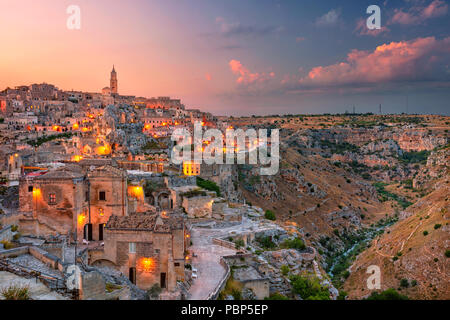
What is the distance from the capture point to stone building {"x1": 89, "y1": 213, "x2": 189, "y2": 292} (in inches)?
717

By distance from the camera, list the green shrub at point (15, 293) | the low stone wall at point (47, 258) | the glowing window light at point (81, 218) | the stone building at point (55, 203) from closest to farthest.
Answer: the green shrub at point (15, 293) → the low stone wall at point (47, 258) → the stone building at point (55, 203) → the glowing window light at point (81, 218)

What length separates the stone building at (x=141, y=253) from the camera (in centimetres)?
1820

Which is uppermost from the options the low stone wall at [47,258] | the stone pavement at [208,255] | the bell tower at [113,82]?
the bell tower at [113,82]

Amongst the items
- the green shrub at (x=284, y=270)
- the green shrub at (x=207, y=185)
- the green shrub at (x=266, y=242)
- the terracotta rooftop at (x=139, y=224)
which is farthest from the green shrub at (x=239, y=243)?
the green shrub at (x=207, y=185)

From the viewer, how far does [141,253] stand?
1852 cm

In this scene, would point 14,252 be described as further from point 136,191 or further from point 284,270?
point 284,270

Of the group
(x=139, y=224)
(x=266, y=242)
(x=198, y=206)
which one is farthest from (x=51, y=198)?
(x=266, y=242)

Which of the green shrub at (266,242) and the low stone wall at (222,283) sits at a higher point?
the low stone wall at (222,283)

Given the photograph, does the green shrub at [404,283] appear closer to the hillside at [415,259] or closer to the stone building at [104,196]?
the hillside at [415,259]

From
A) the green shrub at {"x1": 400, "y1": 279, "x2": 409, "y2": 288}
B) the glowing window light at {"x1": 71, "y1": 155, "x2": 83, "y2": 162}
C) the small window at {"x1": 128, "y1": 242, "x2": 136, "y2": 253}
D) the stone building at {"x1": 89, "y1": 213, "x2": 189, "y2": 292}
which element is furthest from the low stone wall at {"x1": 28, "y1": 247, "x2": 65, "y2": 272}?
the green shrub at {"x1": 400, "y1": 279, "x2": 409, "y2": 288}

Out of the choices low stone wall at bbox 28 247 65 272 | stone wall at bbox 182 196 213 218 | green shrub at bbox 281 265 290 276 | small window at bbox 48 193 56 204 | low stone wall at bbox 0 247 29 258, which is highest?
small window at bbox 48 193 56 204

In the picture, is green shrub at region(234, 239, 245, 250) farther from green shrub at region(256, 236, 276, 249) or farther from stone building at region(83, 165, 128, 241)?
stone building at region(83, 165, 128, 241)
